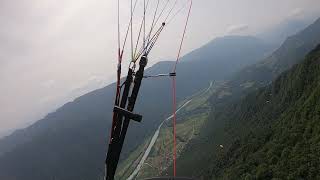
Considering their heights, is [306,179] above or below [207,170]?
above

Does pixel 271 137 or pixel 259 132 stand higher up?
pixel 271 137

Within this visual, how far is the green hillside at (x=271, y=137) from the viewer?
7888 centimetres

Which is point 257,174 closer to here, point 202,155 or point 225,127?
point 202,155

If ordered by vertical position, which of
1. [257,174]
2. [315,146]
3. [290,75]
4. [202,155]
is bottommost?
[202,155]

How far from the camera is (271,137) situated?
4045 inches

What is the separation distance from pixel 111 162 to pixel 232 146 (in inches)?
4576

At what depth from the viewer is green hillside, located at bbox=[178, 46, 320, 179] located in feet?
259

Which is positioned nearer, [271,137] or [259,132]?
[271,137]

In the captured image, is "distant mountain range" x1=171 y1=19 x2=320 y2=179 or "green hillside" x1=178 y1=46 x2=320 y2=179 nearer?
"green hillside" x1=178 y1=46 x2=320 y2=179

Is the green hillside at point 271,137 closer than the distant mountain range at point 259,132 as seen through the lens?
Yes

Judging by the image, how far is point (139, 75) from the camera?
8336mm

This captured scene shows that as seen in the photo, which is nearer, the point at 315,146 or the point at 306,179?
the point at 306,179

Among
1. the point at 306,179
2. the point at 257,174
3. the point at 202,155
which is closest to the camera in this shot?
the point at 306,179

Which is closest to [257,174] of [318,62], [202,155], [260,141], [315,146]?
[315,146]
